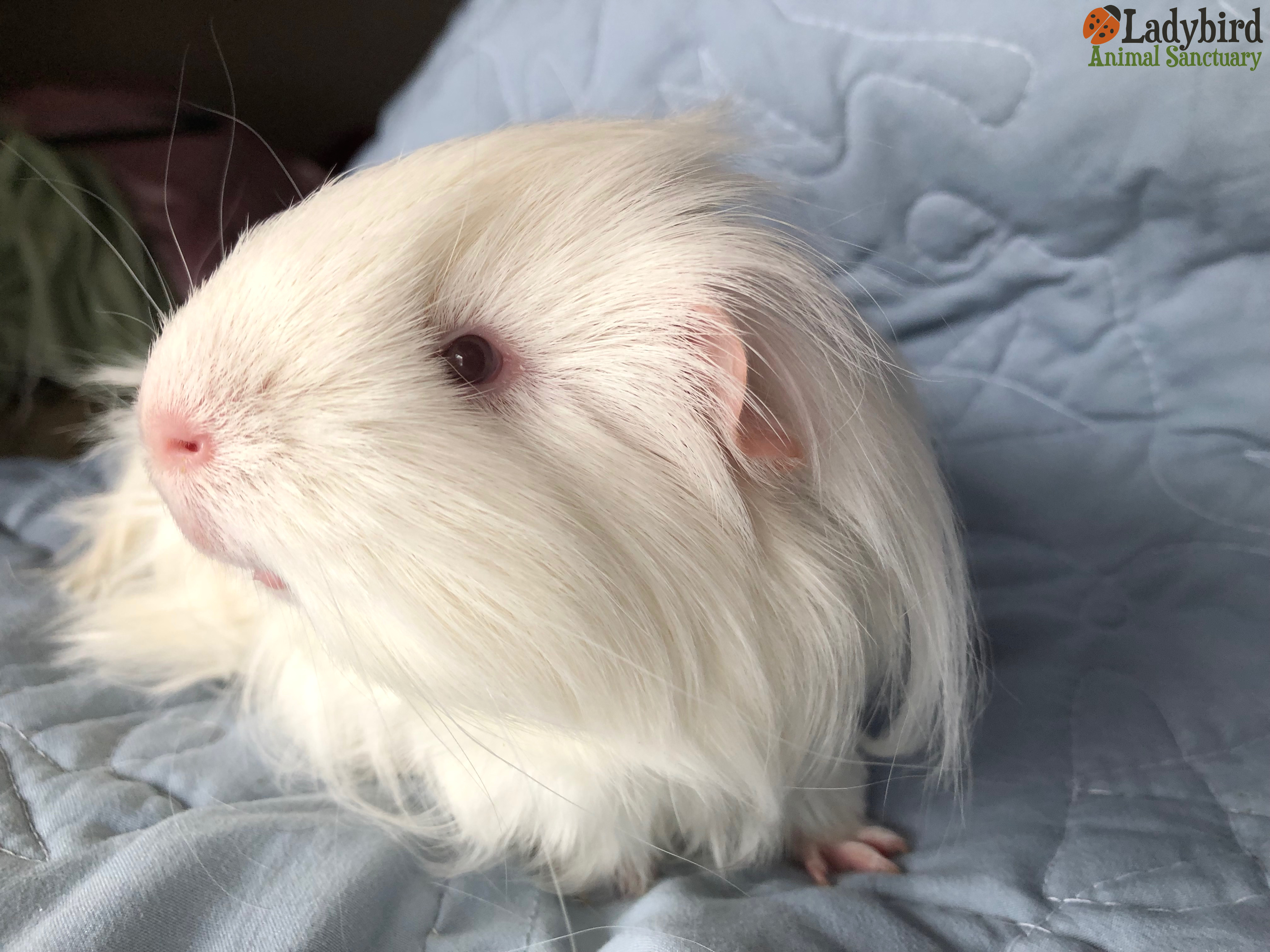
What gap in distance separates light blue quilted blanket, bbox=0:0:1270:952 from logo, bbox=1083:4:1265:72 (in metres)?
0.01

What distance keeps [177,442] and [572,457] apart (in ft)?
0.74

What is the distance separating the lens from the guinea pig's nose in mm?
460

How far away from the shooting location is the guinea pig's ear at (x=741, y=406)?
0.47m

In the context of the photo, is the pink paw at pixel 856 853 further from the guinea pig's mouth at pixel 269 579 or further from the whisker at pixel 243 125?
the whisker at pixel 243 125

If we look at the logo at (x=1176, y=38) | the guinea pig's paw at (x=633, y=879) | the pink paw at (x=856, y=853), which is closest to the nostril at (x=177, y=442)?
the guinea pig's paw at (x=633, y=879)

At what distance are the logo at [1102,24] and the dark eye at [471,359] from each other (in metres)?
0.72

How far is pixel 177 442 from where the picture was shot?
470mm

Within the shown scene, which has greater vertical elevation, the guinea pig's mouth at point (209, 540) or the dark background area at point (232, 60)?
the dark background area at point (232, 60)

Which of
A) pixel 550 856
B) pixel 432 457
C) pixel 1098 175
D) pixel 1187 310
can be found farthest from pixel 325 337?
pixel 1187 310

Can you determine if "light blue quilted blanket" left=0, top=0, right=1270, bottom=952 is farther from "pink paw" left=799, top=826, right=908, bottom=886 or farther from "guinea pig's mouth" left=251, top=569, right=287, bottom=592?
"guinea pig's mouth" left=251, top=569, right=287, bottom=592

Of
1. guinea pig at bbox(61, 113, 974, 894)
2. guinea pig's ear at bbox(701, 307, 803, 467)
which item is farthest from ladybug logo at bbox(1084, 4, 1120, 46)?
guinea pig's ear at bbox(701, 307, 803, 467)

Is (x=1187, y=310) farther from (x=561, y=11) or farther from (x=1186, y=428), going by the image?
(x=561, y=11)

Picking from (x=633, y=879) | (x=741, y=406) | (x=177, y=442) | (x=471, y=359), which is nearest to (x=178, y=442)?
(x=177, y=442)

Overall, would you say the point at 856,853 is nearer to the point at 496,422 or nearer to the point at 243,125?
the point at 496,422
